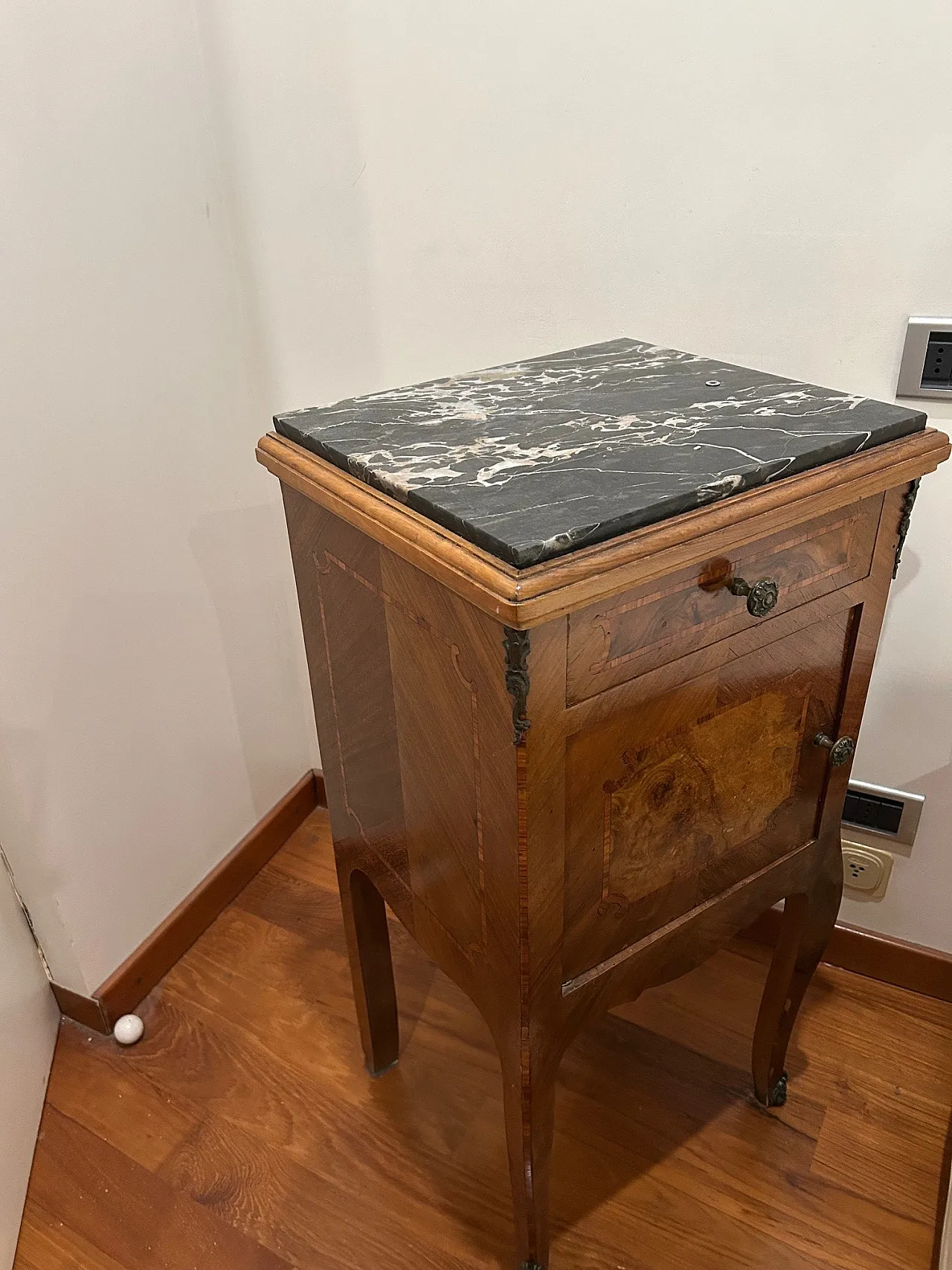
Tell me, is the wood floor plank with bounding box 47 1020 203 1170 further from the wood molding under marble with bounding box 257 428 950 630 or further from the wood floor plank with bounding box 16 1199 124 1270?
the wood molding under marble with bounding box 257 428 950 630

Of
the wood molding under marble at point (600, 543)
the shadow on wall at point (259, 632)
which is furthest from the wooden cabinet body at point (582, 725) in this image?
the shadow on wall at point (259, 632)

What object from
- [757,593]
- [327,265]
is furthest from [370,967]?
[327,265]

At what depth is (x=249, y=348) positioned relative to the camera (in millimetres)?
1513

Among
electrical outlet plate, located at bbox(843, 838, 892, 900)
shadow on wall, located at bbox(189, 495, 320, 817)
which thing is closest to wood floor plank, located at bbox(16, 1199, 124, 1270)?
shadow on wall, located at bbox(189, 495, 320, 817)

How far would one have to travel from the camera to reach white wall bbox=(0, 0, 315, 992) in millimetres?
1142

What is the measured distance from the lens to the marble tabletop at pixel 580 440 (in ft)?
2.35

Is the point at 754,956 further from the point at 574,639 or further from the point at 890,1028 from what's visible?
the point at 574,639

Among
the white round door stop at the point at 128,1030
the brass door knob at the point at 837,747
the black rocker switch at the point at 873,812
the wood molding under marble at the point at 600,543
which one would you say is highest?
the wood molding under marble at the point at 600,543

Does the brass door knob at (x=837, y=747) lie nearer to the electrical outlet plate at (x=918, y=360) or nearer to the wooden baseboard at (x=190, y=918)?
the electrical outlet plate at (x=918, y=360)

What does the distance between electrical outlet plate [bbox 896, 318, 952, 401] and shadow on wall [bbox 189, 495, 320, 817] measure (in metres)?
0.96

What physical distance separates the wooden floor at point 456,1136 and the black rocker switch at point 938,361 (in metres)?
0.92

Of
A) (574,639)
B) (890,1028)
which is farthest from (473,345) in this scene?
(890,1028)

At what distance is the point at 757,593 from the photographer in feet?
2.61

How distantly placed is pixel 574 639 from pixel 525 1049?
41 centimetres
